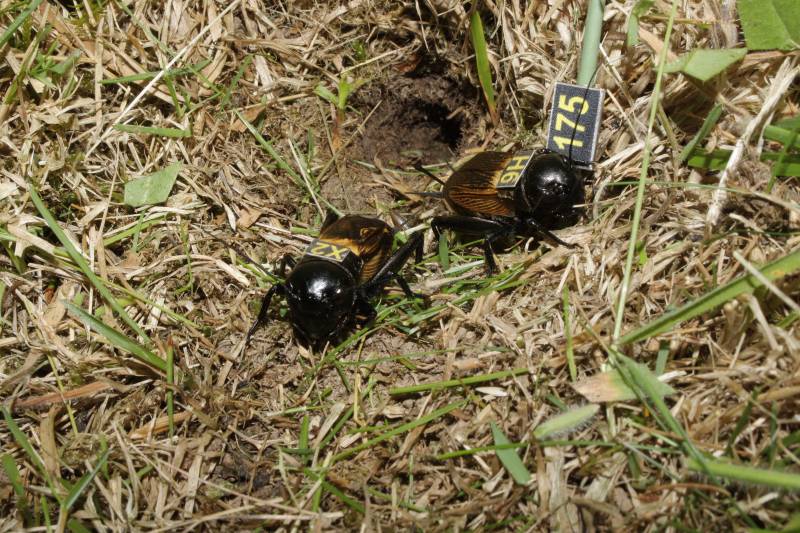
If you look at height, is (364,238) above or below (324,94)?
below

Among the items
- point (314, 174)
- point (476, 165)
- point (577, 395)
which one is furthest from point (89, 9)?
point (577, 395)

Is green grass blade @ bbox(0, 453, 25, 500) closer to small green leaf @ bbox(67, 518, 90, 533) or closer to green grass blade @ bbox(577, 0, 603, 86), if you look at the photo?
small green leaf @ bbox(67, 518, 90, 533)

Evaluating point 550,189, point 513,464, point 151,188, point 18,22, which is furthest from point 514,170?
point 18,22

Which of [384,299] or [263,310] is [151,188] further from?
[384,299]

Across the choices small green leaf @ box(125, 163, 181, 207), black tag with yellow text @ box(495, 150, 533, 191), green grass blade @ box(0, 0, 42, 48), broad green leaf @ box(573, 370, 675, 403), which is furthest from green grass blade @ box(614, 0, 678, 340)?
green grass blade @ box(0, 0, 42, 48)

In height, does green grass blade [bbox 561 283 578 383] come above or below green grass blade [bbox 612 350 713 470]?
below

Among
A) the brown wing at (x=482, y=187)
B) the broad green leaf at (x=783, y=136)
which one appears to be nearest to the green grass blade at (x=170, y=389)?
the brown wing at (x=482, y=187)
